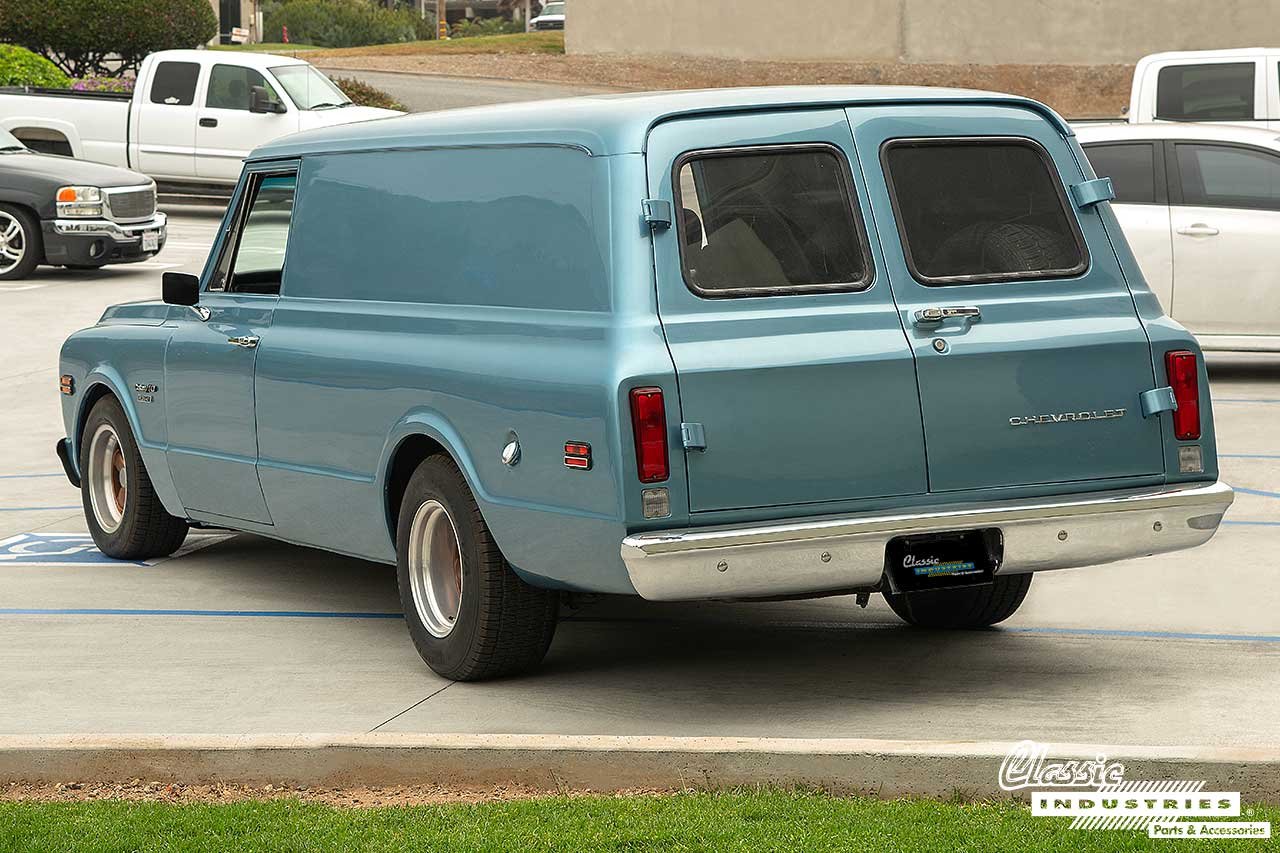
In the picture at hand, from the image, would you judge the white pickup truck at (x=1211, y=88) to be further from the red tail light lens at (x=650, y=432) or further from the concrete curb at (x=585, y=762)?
the concrete curb at (x=585, y=762)

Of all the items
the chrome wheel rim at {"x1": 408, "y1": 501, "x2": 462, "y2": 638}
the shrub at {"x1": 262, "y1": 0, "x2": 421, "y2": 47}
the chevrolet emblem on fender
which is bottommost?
the chrome wheel rim at {"x1": 408, "y1": 501, "x2": 462, "y2": 638}

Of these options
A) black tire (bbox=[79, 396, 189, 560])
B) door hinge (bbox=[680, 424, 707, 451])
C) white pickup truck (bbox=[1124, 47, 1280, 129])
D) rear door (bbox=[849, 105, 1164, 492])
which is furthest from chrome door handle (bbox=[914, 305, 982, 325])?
white pickup truck (bbox=[1124, 47, 1280, 129])

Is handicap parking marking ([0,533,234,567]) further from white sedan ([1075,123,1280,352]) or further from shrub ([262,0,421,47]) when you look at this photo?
shrub ([262,0,421,47])

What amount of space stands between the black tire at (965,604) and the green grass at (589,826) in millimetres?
2332

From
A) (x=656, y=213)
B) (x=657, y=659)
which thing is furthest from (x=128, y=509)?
(x=656, y=213)

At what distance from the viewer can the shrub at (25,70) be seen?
3025 centimetres

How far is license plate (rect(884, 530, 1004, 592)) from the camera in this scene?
20.5 ft

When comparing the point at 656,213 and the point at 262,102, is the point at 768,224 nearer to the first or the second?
the point at 656,213

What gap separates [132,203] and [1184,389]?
16157mm

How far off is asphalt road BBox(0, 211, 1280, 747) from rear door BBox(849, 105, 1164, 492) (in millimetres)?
822

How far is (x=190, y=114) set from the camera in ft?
83.1

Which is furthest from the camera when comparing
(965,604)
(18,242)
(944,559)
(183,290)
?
(18,242)

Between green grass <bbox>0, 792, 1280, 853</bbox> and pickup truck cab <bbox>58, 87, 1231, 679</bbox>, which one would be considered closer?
green grass <bbox>0, 792, 1280, 853</bbox>

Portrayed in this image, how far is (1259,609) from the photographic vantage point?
7.82m
